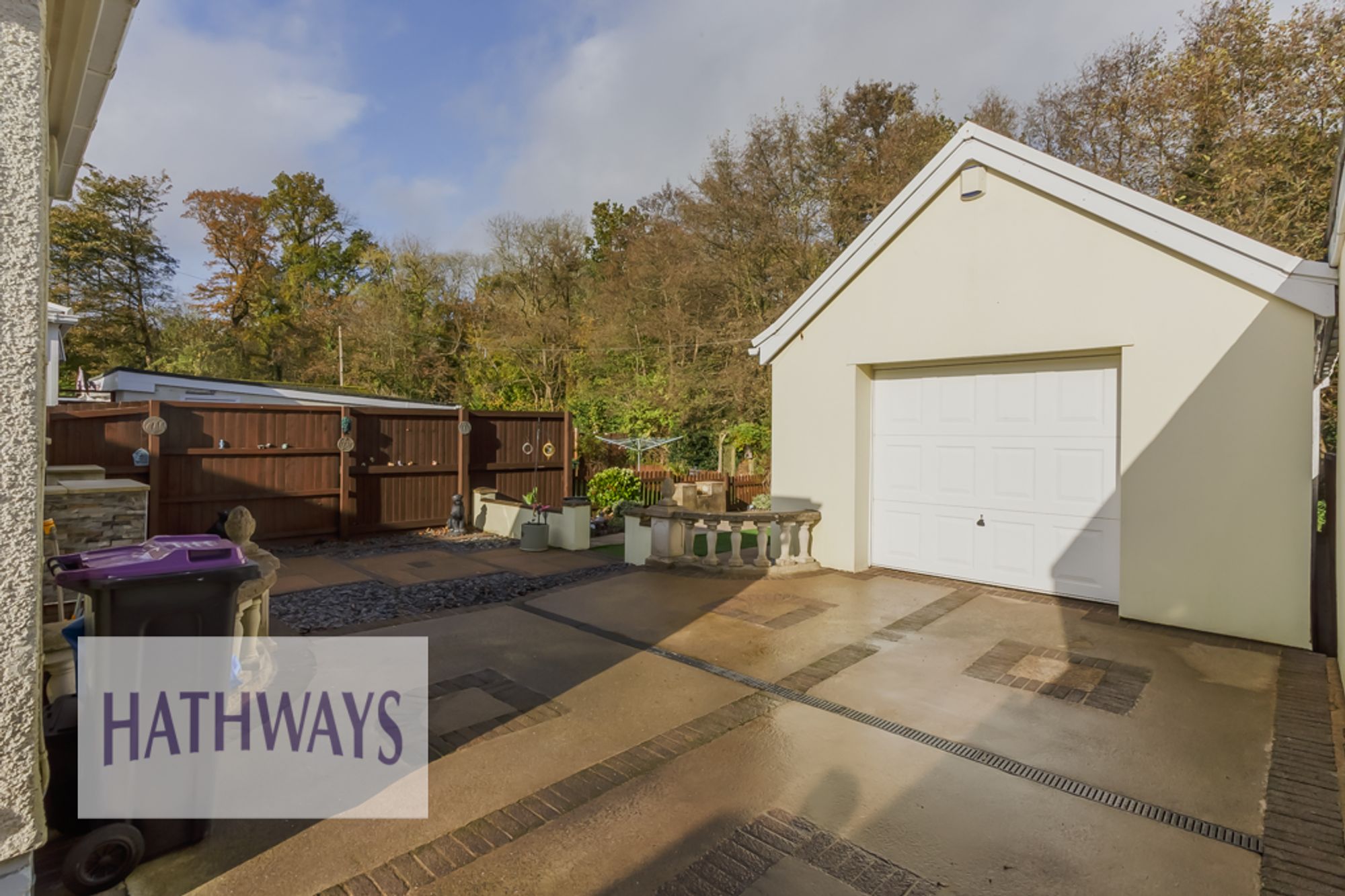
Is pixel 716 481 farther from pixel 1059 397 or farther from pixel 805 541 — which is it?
pixel 1059 397

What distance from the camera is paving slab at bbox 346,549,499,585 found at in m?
7.84

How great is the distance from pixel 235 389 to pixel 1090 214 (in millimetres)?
14961

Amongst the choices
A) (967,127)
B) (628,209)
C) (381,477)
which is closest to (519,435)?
(381,477)

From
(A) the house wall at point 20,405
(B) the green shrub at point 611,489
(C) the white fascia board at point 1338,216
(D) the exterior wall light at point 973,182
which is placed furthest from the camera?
(B) the green shrub at point 611,489

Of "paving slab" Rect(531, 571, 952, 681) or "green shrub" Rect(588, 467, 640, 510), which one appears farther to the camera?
"green shrub" Rect(588, 467, 640, 510)

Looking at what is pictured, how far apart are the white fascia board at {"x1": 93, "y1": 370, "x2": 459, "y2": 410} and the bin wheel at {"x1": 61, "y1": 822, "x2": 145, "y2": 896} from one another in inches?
414

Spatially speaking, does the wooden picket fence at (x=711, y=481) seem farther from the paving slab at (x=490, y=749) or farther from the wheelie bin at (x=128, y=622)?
the wheelie bin at (x=128, y=622)

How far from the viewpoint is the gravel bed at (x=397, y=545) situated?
9547 millimetres

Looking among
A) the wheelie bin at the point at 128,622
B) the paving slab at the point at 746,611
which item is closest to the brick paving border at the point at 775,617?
the paving slab at the point at 746,611

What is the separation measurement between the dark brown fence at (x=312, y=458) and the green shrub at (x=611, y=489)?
23.6 inches

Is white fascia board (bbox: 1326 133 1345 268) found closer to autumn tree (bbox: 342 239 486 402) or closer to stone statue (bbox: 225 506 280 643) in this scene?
stone statue (bbox: 225 506 280 643)

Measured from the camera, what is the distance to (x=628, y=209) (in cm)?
2634

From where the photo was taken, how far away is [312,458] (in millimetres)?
10227

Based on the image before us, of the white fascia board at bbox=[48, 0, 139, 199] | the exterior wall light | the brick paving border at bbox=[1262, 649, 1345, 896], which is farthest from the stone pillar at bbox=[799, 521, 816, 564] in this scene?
the white fascia board at bbox=[48, 0, 139, 199]
